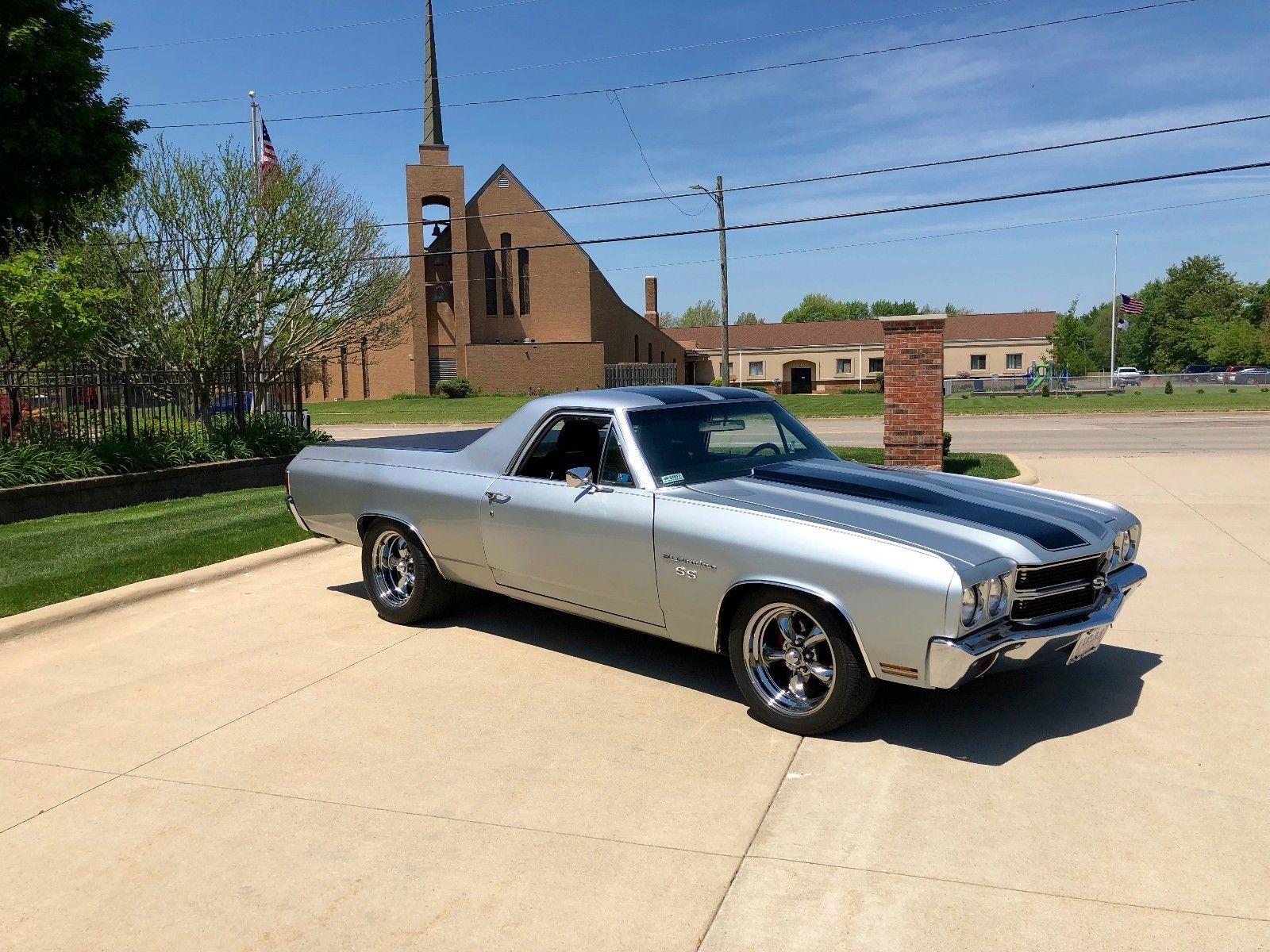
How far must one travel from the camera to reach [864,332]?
238 feet

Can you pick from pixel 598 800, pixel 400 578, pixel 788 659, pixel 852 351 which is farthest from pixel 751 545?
pixel 852 351

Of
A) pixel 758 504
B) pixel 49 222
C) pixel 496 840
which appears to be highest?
pixel 49 222

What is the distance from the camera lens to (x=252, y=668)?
5.88 meters

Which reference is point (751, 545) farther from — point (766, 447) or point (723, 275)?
point (723, 275)

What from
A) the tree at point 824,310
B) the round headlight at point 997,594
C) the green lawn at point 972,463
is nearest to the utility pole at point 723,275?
the green lawn at point 972,463

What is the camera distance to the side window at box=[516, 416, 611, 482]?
19.6 feet

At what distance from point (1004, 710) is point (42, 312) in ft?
38.5

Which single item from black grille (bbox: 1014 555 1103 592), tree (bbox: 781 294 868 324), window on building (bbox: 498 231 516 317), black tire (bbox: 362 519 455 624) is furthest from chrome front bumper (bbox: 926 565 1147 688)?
tree (bbox: 781 294 868 324)

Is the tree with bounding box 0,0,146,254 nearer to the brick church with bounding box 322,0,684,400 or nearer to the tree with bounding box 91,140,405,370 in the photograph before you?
the tree with bounding box 91,140,405,370

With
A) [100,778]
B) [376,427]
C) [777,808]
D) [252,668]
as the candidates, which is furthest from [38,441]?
[376,427]

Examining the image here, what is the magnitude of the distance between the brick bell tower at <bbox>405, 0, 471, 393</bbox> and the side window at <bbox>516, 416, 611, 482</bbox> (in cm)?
5106

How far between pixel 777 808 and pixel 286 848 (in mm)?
1827

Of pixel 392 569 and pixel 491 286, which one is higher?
pixel 491 286

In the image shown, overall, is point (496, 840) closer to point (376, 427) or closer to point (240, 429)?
point (240, 429)
